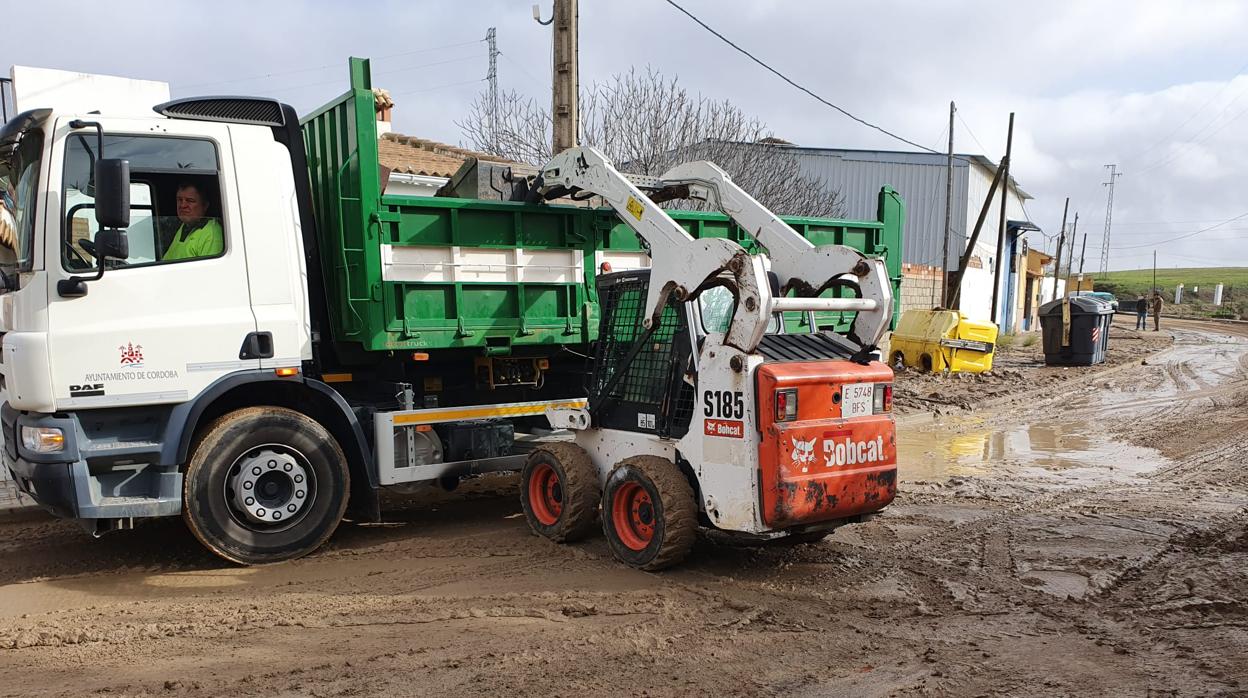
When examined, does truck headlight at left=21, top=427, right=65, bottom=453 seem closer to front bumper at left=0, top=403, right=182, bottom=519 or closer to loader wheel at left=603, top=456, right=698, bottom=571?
front bumper at left=0, top=403, right=182, bottom=519

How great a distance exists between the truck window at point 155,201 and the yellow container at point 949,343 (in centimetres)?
1479

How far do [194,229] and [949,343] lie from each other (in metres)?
15.0

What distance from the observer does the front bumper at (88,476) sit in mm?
5281

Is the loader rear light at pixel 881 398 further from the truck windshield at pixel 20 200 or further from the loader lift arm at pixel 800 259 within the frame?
the truck windshield at pixel 20 200

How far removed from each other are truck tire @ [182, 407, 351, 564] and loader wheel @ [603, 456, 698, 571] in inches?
77.1

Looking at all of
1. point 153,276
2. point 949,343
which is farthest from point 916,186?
point 153,276

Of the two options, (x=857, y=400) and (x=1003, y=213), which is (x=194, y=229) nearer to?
(x=857, y=400)

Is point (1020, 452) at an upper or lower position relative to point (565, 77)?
lower

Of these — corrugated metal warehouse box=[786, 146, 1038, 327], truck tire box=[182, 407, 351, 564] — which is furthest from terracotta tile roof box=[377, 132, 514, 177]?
corrugated metal warehouse box=[786, 146, 1038, 327]

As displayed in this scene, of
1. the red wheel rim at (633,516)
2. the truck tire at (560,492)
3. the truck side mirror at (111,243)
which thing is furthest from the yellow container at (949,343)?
the truck side mirror at (111,243)

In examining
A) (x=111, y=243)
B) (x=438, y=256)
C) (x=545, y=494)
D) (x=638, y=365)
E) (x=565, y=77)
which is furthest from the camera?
(x=565, y=77)

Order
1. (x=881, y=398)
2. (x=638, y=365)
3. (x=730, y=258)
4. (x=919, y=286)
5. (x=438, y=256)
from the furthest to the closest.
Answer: (x=919, y=286)
(x=438, y=256)
(x=638, y=365)
(x=881, y=398)
(x=730, y=258)

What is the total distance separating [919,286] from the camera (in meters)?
26.0

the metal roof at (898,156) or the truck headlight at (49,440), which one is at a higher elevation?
the metal roof at (898,156)
